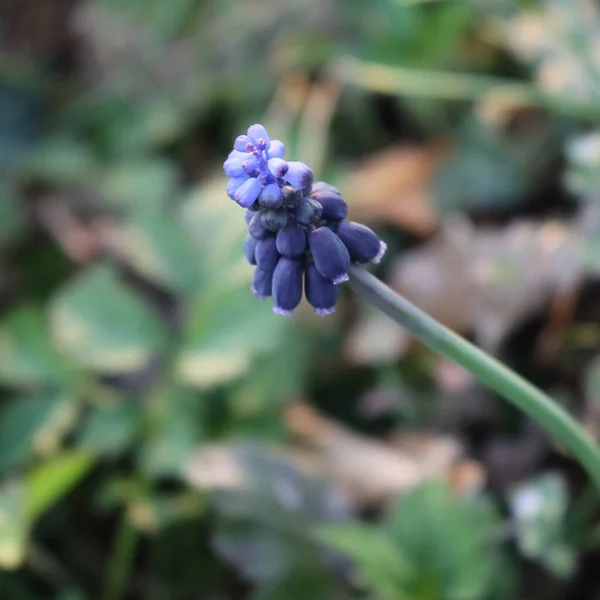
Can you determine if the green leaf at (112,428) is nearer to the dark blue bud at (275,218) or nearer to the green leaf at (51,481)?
the green leaf at (51,481)

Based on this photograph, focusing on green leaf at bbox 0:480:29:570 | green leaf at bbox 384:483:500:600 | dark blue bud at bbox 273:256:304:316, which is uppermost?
green leaf at bbox 384:483:500:600

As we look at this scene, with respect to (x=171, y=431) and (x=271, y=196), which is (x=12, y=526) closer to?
(x=171, y=431)

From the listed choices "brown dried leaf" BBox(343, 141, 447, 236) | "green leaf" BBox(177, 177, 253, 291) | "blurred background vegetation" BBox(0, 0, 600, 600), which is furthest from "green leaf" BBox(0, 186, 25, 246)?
"brown dried leaf" BBox(343, 141, 447, 236)

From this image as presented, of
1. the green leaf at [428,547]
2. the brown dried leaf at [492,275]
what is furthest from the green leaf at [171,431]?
the brown dried leaf at [492,275]

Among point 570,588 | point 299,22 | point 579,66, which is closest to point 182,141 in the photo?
point 299,22

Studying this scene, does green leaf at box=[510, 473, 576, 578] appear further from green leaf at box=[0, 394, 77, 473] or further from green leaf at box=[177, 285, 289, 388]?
green leaf at box=[0, 394, 77, 473]

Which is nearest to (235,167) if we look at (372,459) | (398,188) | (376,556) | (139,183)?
(376,556)

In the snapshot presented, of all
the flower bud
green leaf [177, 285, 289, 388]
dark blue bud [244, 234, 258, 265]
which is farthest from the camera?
green leaf [177, 285, 289, 388]
